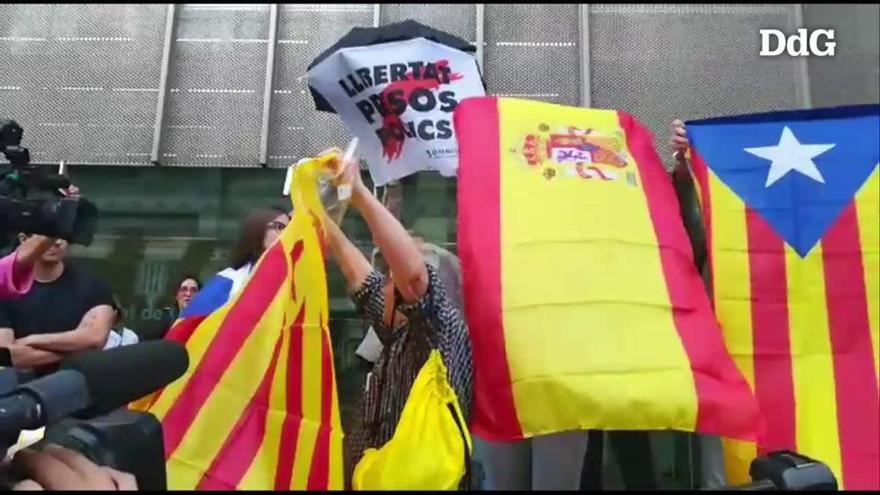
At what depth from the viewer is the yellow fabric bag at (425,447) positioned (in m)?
1.97

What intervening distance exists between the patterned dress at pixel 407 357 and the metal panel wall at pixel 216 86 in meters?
3.27

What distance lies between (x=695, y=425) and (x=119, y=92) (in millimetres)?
4262

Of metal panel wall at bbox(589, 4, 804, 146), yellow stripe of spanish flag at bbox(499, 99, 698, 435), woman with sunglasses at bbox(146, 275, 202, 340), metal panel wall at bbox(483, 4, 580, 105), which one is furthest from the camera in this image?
metal panel wall at bbox(483, 4, 580, 105)

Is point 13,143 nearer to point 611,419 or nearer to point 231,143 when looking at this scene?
point 611,419

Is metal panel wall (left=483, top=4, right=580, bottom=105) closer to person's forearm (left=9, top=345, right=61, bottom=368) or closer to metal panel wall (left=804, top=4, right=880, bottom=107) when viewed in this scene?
metal panel wall (left=804, top=4, right=880, bottom=107)

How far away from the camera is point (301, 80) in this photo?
539cm

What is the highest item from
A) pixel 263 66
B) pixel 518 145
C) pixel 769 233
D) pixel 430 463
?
pixel 263 66

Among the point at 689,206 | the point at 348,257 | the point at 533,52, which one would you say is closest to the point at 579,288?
the point at 348,257

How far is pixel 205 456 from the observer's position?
193cm

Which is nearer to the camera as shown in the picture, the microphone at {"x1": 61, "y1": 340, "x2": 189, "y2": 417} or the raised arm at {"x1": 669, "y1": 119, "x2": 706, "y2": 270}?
the microphone at {"x1": 61, "y1": 340, "x2": 189, "y2": 417}

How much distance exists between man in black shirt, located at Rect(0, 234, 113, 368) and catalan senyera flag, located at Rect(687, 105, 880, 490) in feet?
6.62

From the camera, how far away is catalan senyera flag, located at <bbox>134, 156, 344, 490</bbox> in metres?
1.94

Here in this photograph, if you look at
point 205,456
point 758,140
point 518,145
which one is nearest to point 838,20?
point 758,140

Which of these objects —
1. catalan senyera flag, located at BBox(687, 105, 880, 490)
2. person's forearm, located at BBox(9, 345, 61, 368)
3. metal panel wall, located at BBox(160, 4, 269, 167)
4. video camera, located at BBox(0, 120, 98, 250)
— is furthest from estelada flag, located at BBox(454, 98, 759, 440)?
metal panel wall, located at BBox(160, 4, 269, 167)
